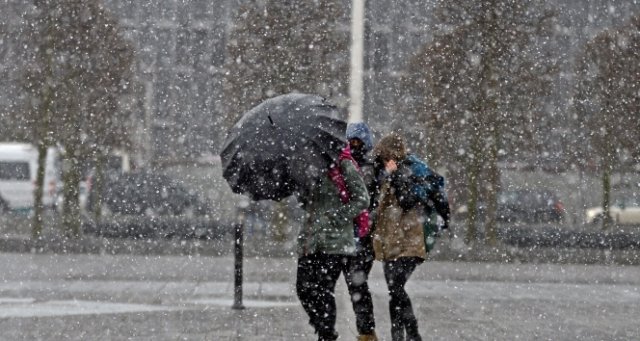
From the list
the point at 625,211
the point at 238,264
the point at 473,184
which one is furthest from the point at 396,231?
the point at 625,211

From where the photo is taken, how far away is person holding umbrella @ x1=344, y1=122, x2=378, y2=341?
7.80 m

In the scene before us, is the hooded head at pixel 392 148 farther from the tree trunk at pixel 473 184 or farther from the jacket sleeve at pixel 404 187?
the tree trunk at pixel 473 184

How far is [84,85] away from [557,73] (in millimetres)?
9376

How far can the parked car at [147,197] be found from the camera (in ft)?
116

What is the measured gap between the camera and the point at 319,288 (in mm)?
6922

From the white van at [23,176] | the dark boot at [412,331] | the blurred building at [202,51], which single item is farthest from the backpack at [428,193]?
the blurred building at [202,51]

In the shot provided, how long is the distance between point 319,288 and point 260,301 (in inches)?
202

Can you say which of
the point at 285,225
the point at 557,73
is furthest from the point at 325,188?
the point at 557,73

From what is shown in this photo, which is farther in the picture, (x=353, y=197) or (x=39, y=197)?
(x=39, y=197)

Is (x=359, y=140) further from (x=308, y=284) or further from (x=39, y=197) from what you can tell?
(x=39, y=197)

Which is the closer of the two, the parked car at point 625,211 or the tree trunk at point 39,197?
the tree trunk at point 39,197

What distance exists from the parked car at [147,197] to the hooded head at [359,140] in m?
27.7

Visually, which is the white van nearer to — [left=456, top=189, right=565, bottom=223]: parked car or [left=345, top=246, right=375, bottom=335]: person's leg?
[left=456, top=189, right=565, bottom=223]: parked car

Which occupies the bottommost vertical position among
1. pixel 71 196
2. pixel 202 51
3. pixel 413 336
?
pixel 413 336
